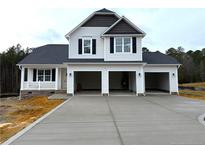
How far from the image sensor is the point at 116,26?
18.9m

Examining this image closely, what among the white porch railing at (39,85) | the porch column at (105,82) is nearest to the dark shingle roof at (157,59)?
the porch column at (105,82)

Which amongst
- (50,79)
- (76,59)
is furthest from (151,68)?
(50,79)

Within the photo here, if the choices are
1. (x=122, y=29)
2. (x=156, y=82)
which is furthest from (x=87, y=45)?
(x=156, y=82)

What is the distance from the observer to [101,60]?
61.9 feet

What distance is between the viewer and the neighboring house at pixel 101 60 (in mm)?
18297

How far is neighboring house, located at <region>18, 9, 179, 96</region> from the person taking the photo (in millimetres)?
18297

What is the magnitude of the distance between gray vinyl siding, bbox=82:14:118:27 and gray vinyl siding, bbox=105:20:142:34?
1.67 metres

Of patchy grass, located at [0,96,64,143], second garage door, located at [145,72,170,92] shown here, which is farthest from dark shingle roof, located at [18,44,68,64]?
second garage door, located at [145,72,170,92]

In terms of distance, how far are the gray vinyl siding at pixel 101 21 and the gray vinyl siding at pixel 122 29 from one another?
1674 millimetres

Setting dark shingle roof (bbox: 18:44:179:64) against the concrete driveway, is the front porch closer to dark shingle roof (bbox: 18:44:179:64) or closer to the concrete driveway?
dark shingle roof (bbox: 18:44:179:64)

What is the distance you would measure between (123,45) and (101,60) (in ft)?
8.41
